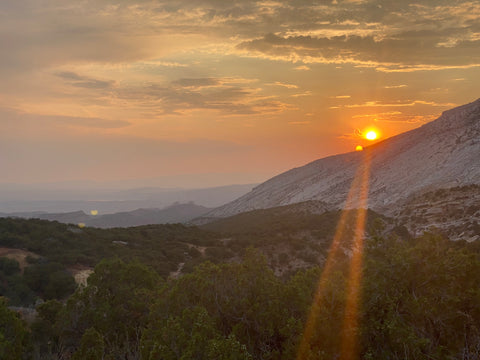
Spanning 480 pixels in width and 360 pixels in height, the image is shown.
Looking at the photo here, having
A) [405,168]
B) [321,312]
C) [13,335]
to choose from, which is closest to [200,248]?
[13,335]

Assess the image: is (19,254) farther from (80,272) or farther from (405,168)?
(405,168)

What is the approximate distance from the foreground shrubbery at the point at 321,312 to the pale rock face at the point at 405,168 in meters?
53.0

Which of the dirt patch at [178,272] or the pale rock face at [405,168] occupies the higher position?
the pale rock face at [405,168]

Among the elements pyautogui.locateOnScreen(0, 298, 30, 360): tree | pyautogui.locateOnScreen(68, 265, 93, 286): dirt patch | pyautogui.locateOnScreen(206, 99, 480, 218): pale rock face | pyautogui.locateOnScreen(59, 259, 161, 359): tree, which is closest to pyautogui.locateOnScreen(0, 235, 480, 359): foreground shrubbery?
pyautogui.locateOnScreen(0, 298, 30, 360): tree

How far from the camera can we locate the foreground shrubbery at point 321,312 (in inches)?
305

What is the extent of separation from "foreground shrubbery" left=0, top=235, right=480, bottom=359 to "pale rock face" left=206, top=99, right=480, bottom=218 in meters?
53.0

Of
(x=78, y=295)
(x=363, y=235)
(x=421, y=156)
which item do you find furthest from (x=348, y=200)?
(x=78, y=295)

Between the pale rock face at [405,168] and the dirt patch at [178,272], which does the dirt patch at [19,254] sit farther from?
the pale rock face at [405,168]

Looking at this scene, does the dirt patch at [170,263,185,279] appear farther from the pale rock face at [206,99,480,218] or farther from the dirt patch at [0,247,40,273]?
the pale rock face at [206,99,480,218]

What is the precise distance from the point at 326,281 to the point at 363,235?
3664 centimetres

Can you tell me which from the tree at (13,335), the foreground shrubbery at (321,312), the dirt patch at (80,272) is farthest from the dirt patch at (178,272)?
the tree at (13,335)

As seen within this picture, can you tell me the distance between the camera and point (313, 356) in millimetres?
7430

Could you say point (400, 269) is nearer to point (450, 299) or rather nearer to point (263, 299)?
point (450, 299)

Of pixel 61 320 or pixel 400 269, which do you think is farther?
pixel 61 320
